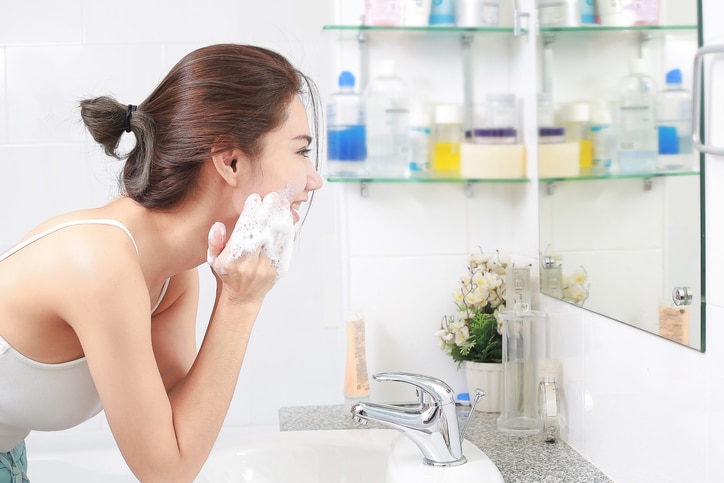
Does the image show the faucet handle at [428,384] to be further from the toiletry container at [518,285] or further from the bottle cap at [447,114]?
the bottle cap at [447,114]

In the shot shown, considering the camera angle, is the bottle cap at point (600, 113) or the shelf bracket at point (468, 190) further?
the shelf bracket at point (468, 190)

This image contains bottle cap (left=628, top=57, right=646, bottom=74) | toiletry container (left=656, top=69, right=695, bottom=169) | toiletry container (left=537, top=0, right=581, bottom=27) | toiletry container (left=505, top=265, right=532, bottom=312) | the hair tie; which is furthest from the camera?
toiletry container (left=505, top=265, right=532, bottom=312)

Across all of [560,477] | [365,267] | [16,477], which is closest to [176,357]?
[16,477]

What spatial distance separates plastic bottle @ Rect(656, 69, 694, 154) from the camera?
0.83 m

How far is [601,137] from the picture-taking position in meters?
1.09

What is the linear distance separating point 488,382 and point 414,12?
63 cm

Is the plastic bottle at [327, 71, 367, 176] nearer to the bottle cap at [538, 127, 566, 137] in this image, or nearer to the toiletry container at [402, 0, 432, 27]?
the toiletry container at [402, 0, 432, 27]

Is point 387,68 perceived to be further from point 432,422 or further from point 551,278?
point 432,422

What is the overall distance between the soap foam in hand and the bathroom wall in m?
0.41

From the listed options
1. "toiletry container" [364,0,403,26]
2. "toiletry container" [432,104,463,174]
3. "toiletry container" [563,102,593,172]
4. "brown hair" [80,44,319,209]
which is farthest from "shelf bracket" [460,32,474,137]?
"brown hair" [80,44,319,209]

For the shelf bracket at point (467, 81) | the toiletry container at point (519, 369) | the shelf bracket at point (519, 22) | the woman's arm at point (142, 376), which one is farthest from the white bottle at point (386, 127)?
the woman's arm at point (142, 376)

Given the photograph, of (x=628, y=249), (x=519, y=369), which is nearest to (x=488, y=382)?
(x=519, y=369)

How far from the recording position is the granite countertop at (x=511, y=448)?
3.45 feet

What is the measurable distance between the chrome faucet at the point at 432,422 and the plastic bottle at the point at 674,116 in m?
0.44
